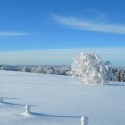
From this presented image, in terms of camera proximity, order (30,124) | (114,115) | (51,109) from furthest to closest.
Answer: (51,109) → (114,115) → (30,124)

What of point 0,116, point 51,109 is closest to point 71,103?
point 51,109

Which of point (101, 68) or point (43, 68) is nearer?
point (101, 68)

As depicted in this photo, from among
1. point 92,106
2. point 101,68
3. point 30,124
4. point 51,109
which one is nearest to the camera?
point 30,124

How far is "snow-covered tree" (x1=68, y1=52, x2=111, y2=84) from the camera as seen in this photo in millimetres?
39938

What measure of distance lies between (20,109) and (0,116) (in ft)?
8.08

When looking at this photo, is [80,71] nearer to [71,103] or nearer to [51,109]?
[71,103]

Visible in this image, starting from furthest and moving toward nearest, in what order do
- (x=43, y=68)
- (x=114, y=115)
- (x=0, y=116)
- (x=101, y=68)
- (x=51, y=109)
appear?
(x=43, y=68) < (x=101, y=68) < (x=51, y=109) < (x=114, y=115) < (x=0, y=116)

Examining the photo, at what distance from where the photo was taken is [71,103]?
21.0 m

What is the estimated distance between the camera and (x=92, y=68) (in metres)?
40.2

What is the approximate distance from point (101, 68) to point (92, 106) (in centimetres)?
2000

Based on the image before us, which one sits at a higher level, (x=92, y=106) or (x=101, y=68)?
(x=101, y=68)

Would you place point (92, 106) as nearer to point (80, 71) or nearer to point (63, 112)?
point (63, 112)

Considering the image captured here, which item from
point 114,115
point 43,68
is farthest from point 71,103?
point 43,68

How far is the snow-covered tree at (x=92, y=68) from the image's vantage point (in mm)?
39938
